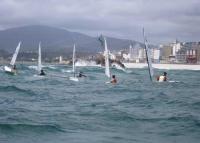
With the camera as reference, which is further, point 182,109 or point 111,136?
point 182,109

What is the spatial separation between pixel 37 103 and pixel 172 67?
13684cm

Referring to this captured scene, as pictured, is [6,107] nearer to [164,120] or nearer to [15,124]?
[15,124]

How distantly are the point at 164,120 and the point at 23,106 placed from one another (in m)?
7.44

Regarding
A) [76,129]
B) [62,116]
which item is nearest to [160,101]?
[62,116]

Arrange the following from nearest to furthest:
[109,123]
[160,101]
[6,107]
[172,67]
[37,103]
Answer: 1. [109,123]
2. [6,107]
3. [37,103]
4. [160,101]
5. [172,67]

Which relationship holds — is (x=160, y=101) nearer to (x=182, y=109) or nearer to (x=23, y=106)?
(x=182, y=109)

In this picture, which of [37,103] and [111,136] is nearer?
[111,136]

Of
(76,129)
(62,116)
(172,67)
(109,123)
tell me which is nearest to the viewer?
(76,129)

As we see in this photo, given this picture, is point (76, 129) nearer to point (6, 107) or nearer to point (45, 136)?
point (45, 136)

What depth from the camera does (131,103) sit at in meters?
27.2

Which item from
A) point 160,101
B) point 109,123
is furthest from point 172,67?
point 109,123

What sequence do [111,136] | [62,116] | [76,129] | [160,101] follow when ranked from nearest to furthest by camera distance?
[111,136] < [76,129] < [62,116] < [160,101]

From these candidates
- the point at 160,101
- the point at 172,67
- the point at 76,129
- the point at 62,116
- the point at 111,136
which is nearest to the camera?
the point at 111,136

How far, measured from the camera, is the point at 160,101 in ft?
92.8
